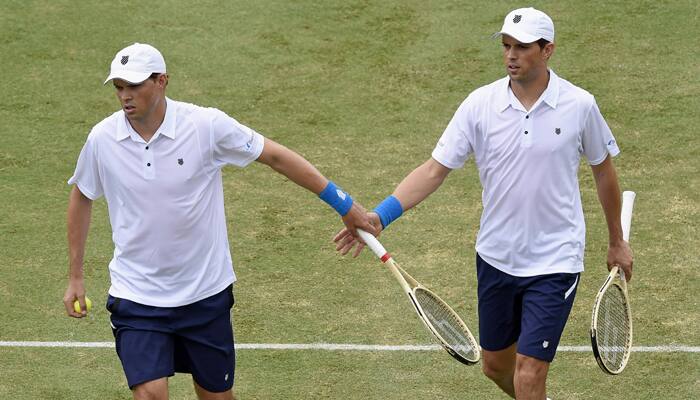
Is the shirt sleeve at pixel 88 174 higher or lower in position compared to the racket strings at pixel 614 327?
higher

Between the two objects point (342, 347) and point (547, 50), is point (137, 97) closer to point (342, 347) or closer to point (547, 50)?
point (547, 50)

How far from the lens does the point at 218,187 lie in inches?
331

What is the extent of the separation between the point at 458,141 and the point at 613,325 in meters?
1.55

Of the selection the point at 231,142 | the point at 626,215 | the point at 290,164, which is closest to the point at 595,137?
the point at 626,215

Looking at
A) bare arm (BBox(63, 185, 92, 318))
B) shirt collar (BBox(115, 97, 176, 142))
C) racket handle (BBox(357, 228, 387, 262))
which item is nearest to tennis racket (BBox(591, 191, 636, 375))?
racket handle (BBox(357, 228, 387, 262))

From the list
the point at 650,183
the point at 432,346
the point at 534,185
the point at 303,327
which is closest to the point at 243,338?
the point at 303,327

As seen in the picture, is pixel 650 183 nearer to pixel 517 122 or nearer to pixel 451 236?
pixel 451 236

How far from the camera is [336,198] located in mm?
8742

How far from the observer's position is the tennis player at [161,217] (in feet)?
26.6

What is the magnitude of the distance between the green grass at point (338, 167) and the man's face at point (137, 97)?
2.72 metres

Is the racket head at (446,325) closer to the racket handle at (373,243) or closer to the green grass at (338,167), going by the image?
the racket handle at (373,243)

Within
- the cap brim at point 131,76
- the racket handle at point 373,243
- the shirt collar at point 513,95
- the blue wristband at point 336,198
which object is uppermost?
the cap brim at point 131,76

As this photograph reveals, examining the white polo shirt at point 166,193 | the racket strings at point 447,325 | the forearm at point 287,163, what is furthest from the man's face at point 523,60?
the white polo shirt at point 166,193

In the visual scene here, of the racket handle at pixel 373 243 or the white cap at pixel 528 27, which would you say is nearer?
the white cap at pixel 528 27
